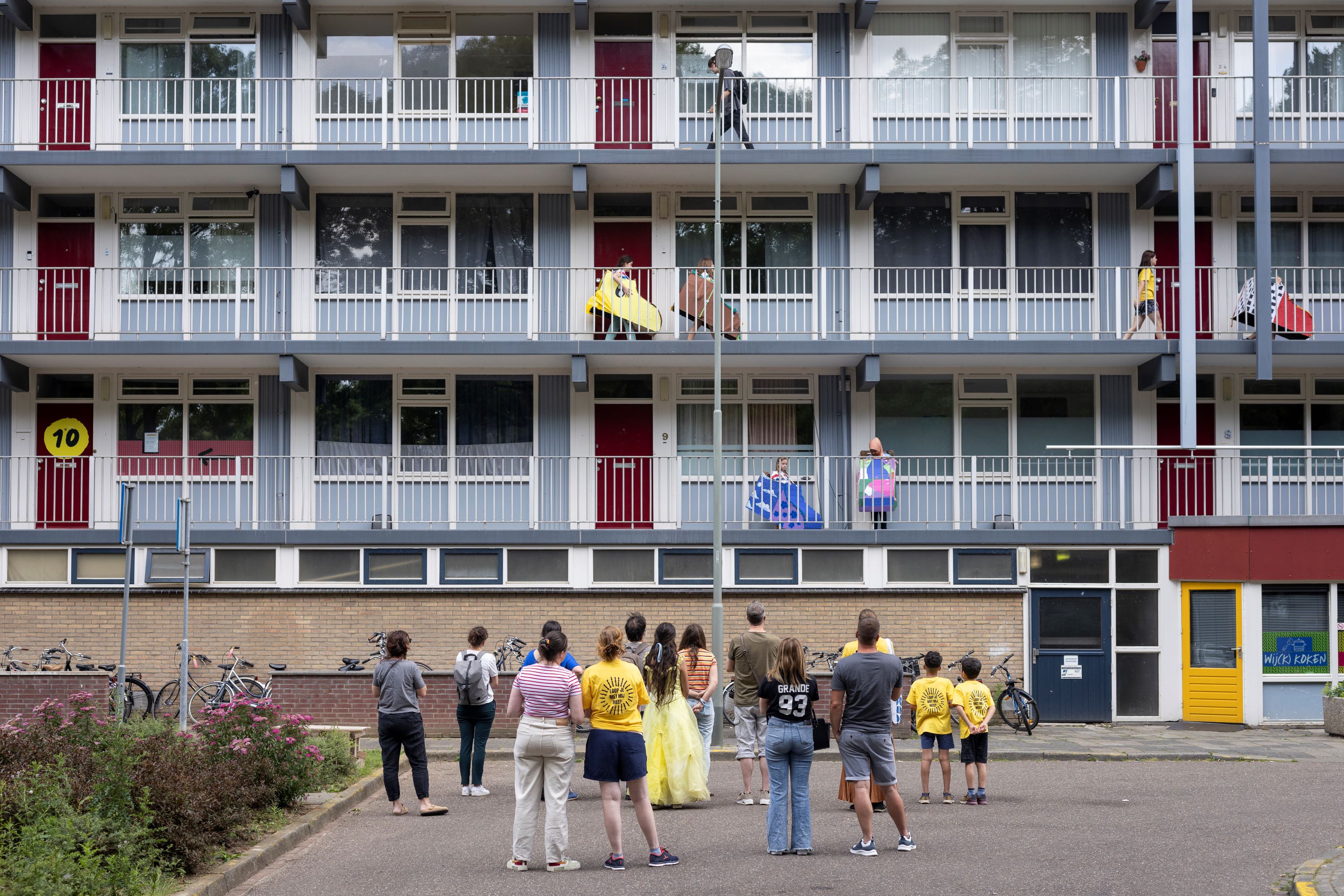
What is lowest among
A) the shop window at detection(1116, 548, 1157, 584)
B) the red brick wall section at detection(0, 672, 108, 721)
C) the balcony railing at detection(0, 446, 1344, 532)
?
the red brick wall section at detection(0, 672, 108, 721)

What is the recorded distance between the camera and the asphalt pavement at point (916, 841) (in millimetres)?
9156

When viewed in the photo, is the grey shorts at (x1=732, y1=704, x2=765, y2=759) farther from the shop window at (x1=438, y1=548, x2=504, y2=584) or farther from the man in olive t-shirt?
the shop window at (x1=438, y1=548, x2=504, y2=584)

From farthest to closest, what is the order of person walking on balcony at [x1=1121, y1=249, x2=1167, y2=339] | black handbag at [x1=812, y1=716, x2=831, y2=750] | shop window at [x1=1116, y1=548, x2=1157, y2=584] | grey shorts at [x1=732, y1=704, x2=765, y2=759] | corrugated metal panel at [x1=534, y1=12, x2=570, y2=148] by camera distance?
1. corrugated metal panel at [x1=534, y1=12, x2=570, y2=148]
2. person walking on balcony at [x1=1121, y1=249, x2=1167, y2=339]
3. shop window at [x1=1116, y1=548, x2=1157, y2=584]
4. grey shorts at [x1=732, y1=704, x2=765, y2=759]
5. black handbag at [x1=812, y1=716, x2=831, y2=750]

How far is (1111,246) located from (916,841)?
49.8 feet

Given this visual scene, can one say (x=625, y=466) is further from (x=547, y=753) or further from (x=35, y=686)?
(x=547, y=753)

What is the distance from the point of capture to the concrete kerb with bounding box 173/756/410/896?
348 inches

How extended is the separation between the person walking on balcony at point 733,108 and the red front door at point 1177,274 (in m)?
7.11

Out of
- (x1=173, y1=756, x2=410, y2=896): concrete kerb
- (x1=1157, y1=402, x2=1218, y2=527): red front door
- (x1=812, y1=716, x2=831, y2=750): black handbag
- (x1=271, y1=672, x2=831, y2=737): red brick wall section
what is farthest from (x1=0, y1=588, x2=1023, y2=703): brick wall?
(x1=812, y1=716, x2=831, y2=750): black handbag

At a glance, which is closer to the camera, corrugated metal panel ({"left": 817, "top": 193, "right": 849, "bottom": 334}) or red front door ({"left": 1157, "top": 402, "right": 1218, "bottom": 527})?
red front door ({"left": 1157, "top": 402, "right": 1218, "bottom": 527})

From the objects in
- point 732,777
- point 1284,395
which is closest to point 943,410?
point 1284,395

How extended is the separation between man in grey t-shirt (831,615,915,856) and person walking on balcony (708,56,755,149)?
551 inches

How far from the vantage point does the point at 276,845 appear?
10.3 m

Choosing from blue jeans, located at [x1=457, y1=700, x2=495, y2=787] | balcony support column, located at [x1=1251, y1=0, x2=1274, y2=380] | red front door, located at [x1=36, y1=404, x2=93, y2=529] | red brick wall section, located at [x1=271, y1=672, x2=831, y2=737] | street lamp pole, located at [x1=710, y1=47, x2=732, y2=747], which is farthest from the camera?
red front door, located at [x1=36, y1=404, x2=93, y2=529]

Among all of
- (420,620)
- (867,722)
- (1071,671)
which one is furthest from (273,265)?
(867,722)
